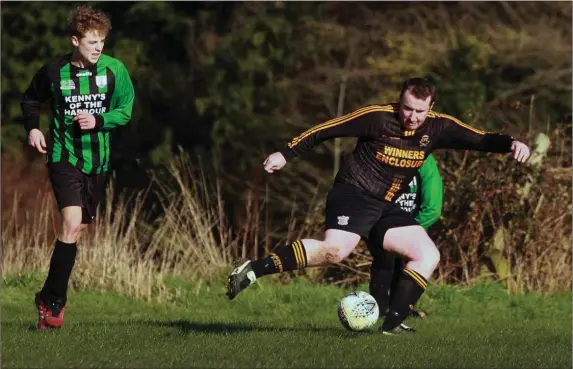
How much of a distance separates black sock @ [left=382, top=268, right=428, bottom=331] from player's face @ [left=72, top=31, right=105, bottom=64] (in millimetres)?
2677

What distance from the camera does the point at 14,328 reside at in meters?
9.77

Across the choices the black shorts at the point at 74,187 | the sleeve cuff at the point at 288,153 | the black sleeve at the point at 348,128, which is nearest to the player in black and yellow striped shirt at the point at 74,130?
the black shorts at the point at 74,187

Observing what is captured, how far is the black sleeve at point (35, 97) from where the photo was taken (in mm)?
9734

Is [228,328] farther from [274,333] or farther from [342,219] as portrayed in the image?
[342,219]

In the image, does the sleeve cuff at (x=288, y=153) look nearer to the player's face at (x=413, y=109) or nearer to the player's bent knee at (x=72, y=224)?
the player's face at (x=413, y=109)

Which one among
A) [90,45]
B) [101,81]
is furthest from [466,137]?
[90,45]

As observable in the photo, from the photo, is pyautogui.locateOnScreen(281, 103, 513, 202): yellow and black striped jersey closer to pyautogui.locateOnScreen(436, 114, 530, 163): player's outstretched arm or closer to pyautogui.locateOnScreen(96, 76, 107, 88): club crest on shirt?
pyautogui.locateOnScreen(436, 114, 530, 163): player's outstretched arm

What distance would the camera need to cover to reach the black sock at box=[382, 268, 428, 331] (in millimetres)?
9312

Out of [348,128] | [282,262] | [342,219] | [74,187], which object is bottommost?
[282,262]

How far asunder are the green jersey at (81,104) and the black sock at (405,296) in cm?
229

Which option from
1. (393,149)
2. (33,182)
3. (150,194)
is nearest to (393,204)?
(393,149)

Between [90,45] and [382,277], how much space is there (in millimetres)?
3524

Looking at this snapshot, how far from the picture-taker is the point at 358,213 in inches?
372

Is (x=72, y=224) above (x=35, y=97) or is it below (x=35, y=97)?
below
